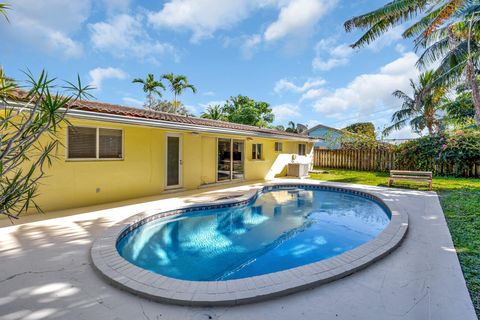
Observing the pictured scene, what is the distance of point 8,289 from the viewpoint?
3283 mm

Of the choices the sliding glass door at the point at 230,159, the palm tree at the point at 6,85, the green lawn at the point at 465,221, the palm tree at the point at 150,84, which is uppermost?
the palm tree at the point at 150,84

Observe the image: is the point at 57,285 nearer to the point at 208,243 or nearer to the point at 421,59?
the point at 208,243

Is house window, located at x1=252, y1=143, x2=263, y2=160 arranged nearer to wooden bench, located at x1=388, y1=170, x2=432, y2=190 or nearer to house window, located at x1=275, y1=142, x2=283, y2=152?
house window, located at x1=275, y1=142, x2=283, y2=152

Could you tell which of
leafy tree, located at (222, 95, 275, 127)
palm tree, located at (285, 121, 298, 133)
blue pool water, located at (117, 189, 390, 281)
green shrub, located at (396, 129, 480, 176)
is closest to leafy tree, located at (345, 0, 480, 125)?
green shrub, located at (396, 129, 480, 176)

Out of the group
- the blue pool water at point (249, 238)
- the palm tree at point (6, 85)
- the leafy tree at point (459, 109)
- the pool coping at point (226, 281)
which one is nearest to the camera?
the palm tree at point (6, 85)

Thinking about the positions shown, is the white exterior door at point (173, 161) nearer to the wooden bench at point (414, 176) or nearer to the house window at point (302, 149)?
the wooden bench at point (414, 176)

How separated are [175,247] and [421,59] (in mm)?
13940

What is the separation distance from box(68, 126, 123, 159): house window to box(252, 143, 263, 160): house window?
311 inches

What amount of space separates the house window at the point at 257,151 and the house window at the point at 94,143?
790 centimetres

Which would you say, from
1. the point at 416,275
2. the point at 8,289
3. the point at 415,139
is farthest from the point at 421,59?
the point at 8,289

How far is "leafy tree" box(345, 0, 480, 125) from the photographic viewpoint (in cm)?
897

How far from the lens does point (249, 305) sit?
119 inches

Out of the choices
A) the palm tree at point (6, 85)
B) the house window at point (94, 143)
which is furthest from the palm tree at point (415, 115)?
the palm tree at point (6, 85)

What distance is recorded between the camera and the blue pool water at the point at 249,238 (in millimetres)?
4785
